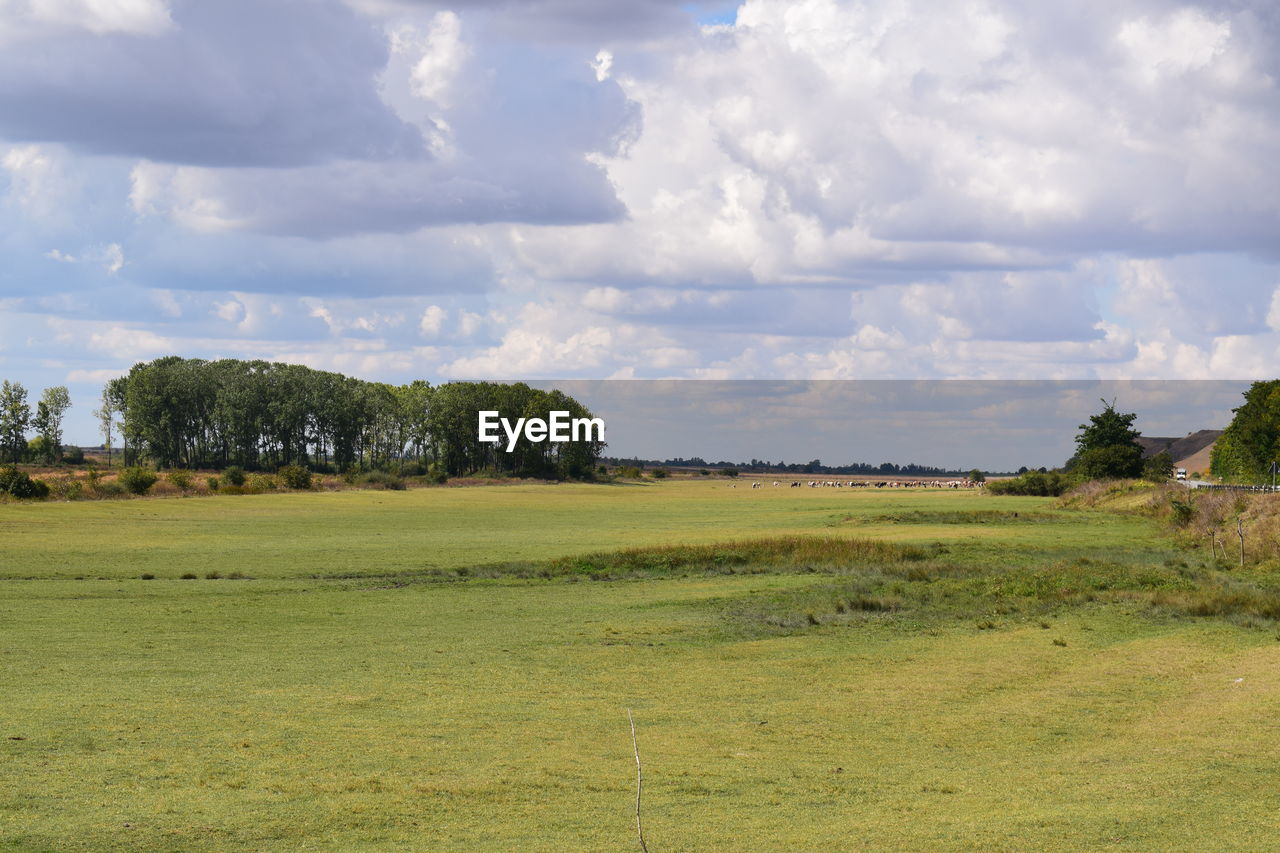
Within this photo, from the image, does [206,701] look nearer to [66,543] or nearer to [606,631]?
[606,631]

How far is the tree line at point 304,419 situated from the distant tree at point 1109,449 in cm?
8282

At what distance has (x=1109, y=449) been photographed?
10531 centimetres

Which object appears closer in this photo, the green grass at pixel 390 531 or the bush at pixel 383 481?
the green grass at pixel 390 531

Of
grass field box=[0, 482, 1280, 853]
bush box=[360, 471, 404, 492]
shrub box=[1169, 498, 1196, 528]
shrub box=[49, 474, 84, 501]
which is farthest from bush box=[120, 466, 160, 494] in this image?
shrub box=[1169, 498, 1196, 528]

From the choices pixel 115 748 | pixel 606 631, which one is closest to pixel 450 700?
pixel 115 748

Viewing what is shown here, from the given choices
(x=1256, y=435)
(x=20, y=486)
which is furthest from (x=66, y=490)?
(x=1256, y=435)

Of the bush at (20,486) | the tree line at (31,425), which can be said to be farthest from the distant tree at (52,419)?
the bush at (20,486)

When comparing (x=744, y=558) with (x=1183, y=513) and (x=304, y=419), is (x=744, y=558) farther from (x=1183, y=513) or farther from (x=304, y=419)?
(x=304, y=419)

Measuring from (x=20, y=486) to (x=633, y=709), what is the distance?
2975 inches

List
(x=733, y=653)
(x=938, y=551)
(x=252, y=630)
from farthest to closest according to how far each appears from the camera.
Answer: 1. (x=938, y=551)
2. (x=252, y=630)
3. (x=733, y=653)

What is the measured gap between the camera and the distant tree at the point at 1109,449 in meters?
104

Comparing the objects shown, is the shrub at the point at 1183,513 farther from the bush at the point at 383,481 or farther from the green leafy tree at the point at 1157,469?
the bush at the point at 383,481

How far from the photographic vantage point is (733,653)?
1013 inches

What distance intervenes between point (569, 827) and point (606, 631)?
16.9 metres
